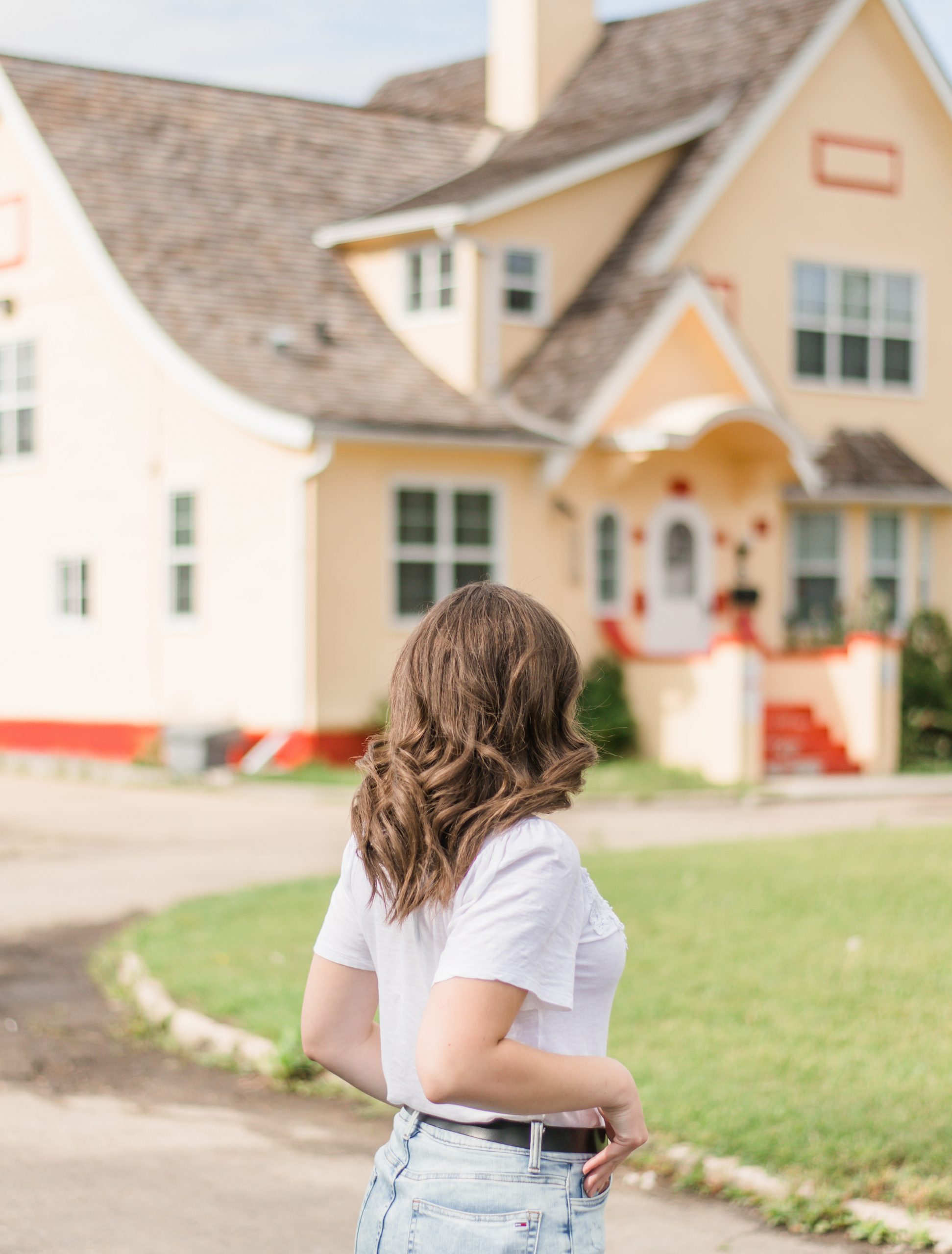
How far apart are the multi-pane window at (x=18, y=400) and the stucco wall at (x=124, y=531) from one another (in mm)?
169

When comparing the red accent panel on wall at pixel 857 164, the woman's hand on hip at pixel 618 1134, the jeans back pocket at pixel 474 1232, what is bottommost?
the jeans back pocket at pixel 474 1232

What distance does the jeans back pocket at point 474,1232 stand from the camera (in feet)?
8.59

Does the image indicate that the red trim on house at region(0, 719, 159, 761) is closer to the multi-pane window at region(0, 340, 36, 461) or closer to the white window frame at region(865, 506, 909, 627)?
the multi-pane window at region(0, 340, 36, 461)

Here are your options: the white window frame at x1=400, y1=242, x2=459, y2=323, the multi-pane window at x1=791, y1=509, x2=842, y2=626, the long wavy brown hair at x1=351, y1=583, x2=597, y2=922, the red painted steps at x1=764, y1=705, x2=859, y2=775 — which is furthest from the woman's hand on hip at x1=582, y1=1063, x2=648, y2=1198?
the multi-pane window at x1=791, y1=509, x2=842, y2=626

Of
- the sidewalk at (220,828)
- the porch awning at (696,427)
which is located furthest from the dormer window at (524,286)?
the sidewalk at (220,828)

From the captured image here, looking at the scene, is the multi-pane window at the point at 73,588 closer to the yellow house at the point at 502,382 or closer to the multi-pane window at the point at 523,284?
the yellow house at the point at 502,382

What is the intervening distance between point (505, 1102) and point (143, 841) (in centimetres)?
1277

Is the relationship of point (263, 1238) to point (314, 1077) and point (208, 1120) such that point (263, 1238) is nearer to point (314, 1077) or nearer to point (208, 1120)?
point (208, 1120)

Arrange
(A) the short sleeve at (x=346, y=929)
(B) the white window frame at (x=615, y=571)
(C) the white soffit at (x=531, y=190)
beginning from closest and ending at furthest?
1. (A) the short sleeve at (x=346, y=929)
2. (C) the white soffit at (x=531, y=190)
3. (B) the white window frame at (x=615, y=571)

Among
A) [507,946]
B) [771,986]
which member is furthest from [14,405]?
[507,946]

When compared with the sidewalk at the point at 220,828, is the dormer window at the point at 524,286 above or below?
above

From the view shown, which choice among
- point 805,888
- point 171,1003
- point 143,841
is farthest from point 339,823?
point 171,1003

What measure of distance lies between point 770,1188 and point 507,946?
3.41 metres

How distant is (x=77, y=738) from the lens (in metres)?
22.6
